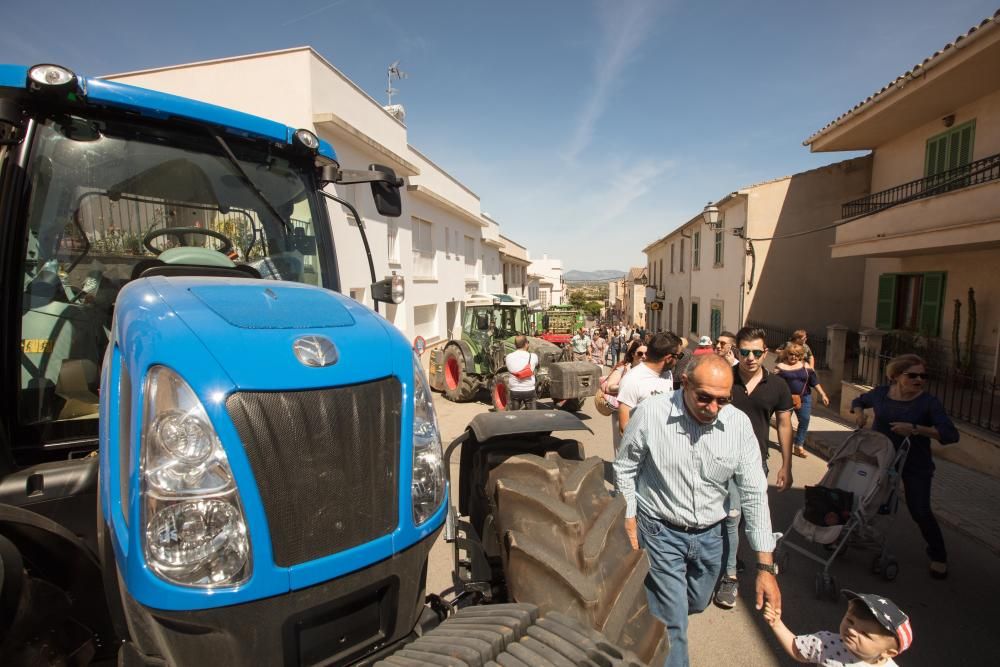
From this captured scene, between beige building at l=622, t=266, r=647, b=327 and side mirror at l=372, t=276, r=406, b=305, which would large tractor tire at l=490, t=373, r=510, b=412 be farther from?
beige building at l=622, t=266, r=647, b=327

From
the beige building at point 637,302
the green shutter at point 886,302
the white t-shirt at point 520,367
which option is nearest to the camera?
the white t-shirt at point 520,367

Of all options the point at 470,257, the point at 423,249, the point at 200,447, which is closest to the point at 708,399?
the point at 200,447

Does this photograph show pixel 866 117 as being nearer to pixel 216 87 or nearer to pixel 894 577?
pixel 894 577

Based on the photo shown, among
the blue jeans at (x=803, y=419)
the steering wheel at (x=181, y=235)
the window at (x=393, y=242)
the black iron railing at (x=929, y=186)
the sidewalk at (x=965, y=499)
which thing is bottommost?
the sidewalk at (x=965, y=499)

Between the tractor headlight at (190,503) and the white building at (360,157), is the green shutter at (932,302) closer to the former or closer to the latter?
the white building at (360,157)

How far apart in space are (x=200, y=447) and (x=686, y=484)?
2096mm

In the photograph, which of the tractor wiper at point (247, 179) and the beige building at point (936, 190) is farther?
the beige building at point (936, 190)

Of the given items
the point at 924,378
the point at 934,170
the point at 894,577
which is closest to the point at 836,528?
the point at 894,577

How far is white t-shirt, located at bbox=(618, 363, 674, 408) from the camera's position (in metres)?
3.85

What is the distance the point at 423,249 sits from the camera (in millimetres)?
14797

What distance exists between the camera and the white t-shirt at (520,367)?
7.67m

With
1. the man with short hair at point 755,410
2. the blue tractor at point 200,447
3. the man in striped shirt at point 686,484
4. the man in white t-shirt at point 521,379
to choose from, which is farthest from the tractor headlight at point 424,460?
the man in white t-shirt at point 521,379

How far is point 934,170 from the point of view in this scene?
382 inches

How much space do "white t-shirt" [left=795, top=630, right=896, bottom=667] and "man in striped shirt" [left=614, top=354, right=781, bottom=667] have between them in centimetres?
23
